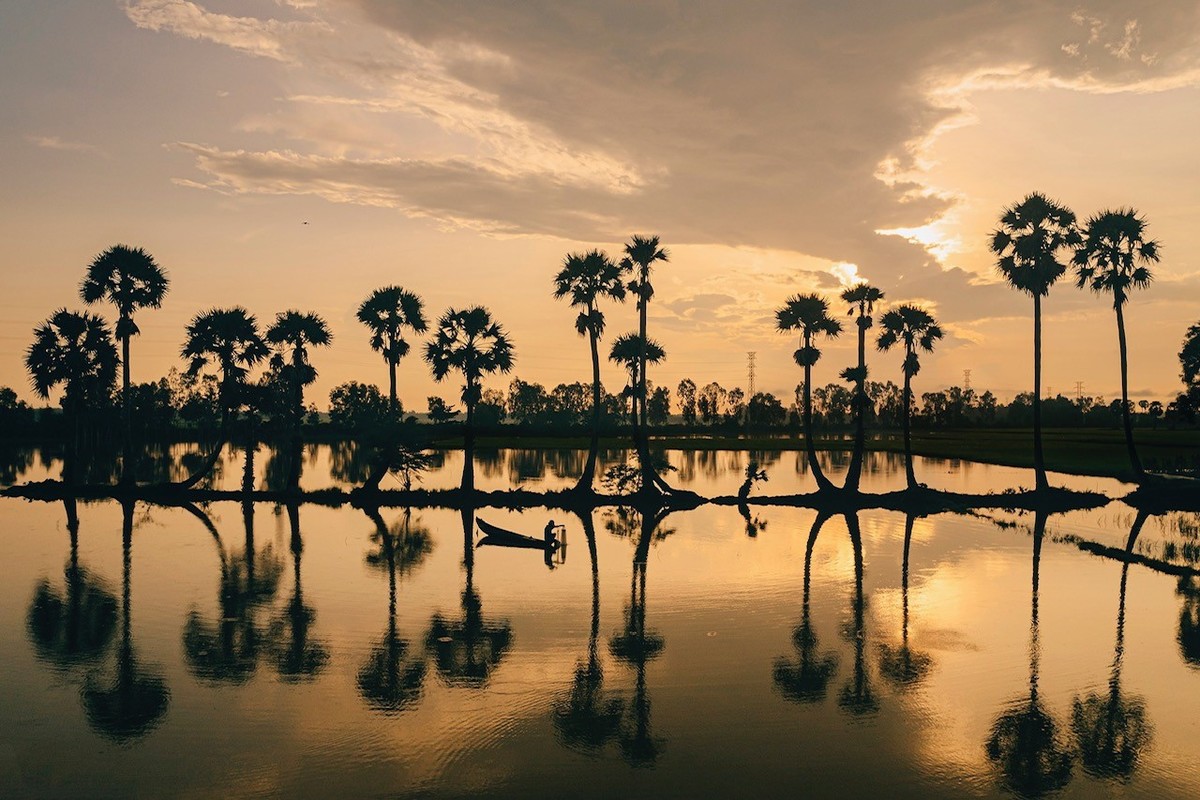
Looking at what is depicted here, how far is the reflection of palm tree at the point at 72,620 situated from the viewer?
2150cm

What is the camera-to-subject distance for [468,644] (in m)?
22.3

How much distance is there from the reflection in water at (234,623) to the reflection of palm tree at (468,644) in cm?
449

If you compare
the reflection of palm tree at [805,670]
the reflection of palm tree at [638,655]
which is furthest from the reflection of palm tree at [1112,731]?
the reflection of palm tree at [638,655]

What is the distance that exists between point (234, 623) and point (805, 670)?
1624cm

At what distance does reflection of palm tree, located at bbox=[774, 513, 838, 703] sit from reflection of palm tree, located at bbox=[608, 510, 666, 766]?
3.16 metres

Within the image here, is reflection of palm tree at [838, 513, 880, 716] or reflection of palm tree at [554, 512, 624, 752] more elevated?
reflection of palm tree at [554, 512, 624, 752]

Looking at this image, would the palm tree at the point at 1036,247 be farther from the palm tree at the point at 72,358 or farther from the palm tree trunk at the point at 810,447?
the palm tree at the point at 72,358

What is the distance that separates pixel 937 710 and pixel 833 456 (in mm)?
99702

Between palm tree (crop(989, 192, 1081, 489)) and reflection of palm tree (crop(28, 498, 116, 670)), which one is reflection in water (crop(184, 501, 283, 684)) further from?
palm tree (crop(989, 192, 1081, 489))

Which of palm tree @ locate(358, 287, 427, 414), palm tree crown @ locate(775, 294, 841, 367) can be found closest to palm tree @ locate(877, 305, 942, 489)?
palm tree crown @ locate(775, 294, 841, 367)

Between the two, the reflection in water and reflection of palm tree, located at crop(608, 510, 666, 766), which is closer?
reflection of palm tree, located at crop(608, 510, 666, 766)

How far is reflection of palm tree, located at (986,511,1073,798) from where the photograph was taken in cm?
1402

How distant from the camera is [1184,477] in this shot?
204 feet

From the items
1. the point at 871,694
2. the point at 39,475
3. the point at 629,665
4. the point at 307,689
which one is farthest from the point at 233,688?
the point at 39,475
